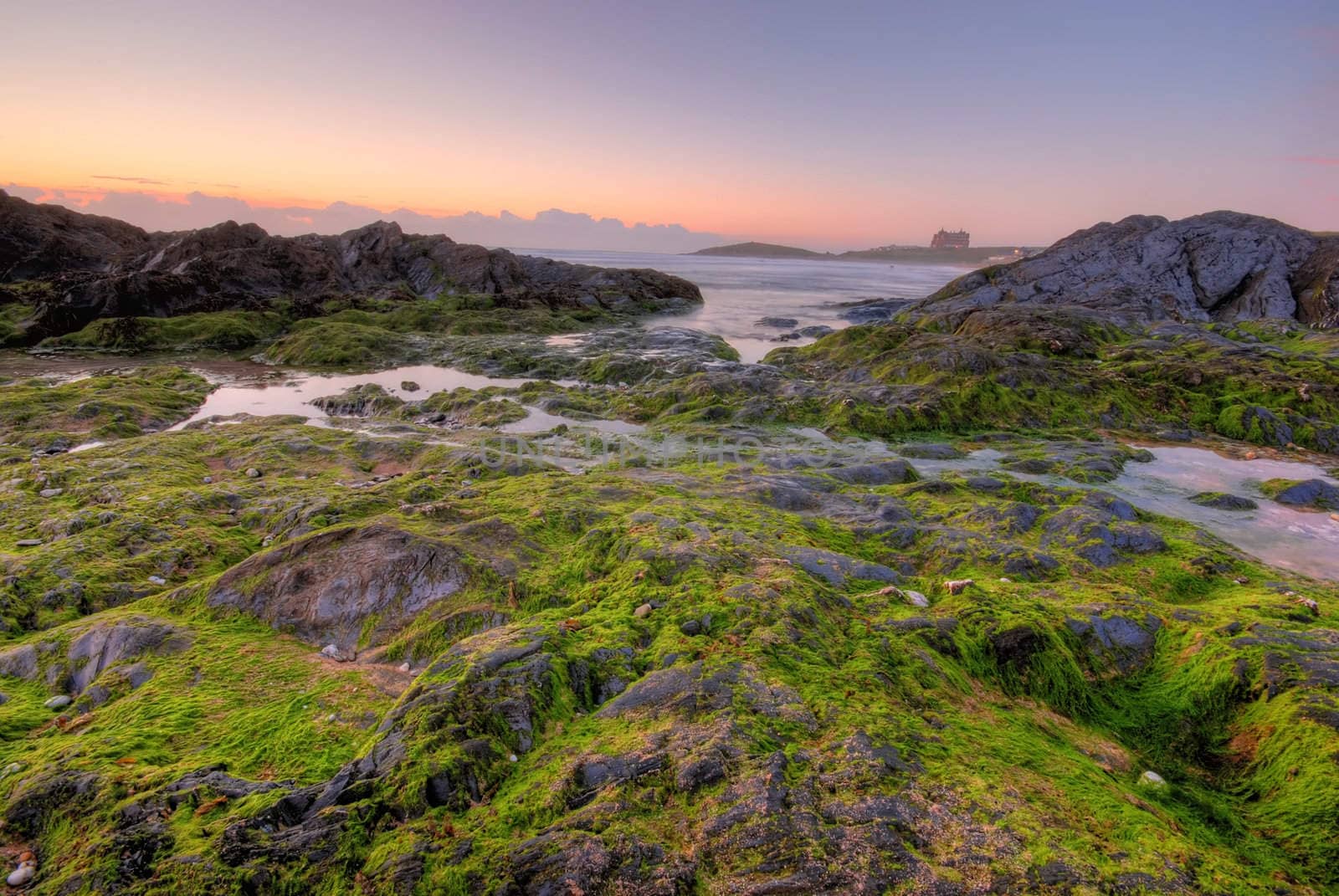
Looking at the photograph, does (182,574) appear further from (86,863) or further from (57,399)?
(57,399)

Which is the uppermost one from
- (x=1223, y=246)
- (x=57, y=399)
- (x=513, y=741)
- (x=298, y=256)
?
(x=1223, y=246)

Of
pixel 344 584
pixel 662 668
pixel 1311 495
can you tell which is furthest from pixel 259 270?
pixel 1311 495

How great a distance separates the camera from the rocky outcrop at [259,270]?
36.3 m

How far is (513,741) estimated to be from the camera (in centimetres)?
388

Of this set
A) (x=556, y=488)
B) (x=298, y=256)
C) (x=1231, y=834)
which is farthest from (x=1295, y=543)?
(x=298, y=256)

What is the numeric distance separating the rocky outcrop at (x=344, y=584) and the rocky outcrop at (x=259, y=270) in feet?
124

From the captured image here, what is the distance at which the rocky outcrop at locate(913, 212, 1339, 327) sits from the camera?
3005 centimetres

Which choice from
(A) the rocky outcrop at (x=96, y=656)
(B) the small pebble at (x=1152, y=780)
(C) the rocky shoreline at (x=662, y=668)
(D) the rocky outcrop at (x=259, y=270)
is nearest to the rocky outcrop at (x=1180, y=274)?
(C) the rocky shoreline at (x=662, y=668)

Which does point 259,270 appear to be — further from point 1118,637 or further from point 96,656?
point 1118,637

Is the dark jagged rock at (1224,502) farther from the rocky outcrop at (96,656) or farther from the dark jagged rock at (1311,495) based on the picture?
the rocky outcrop at (96,656)

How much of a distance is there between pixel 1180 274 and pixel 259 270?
2353 inches

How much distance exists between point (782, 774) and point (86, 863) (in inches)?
148

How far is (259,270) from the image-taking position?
1697 inches

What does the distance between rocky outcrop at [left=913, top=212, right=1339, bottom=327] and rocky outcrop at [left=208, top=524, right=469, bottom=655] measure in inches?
1135
